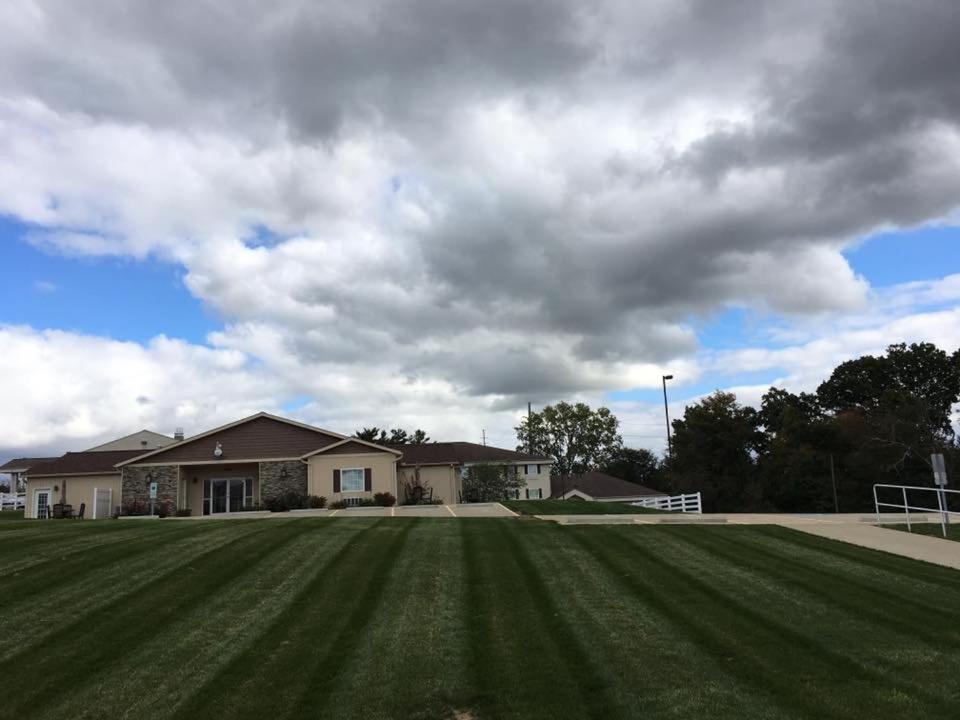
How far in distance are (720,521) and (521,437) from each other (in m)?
64.8

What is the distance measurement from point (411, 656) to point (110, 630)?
3.89 m

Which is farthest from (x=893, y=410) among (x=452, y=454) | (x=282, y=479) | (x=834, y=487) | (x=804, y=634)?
(x=804, y=634)

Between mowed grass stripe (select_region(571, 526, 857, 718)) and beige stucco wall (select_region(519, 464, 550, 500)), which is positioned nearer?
mowed grass stripe (select_region(571, 526, 857, 718))

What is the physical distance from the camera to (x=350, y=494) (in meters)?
35.6

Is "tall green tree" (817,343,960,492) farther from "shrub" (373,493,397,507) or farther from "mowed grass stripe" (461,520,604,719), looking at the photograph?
"mowed grass stripe" (461,520,604,719)

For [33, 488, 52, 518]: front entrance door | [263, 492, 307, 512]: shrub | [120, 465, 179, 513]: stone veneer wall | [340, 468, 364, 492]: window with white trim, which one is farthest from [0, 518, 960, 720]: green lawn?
[33, 488, 52, 518]: front entrance door

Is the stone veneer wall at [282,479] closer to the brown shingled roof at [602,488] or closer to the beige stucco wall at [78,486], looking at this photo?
the beige stucco wall at [78,486]

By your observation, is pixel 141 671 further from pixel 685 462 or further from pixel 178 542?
pixel 685 462

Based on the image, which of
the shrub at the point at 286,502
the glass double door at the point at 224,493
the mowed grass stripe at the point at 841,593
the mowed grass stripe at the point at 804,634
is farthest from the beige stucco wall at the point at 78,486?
the mowed grass stripe at the point at 804,634

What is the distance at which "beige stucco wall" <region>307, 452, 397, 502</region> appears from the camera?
35625 mm

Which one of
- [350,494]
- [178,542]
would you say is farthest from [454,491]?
[178,542]

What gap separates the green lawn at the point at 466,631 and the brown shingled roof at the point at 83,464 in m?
27.4

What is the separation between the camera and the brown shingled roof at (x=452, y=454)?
4212cm

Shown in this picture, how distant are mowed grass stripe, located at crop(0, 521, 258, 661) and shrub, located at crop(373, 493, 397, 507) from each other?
64.3 feet
